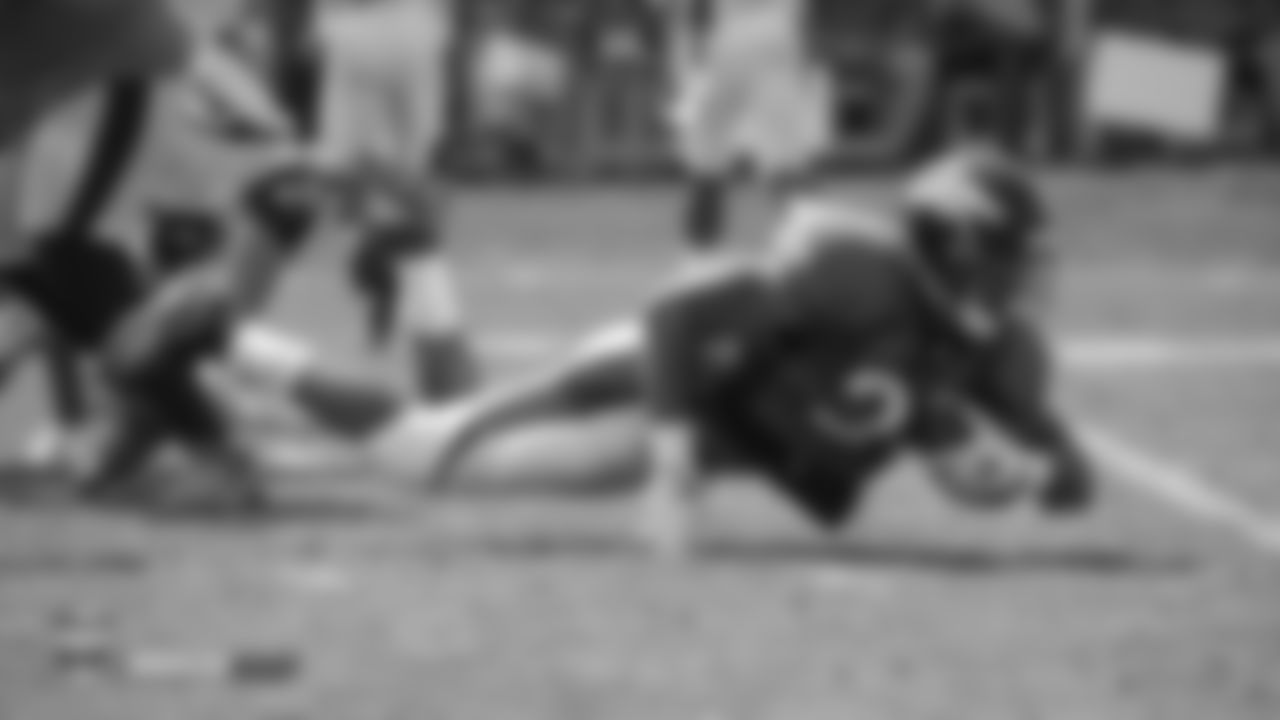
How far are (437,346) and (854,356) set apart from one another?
2.90 meters

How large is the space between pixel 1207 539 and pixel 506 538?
5.22 ft

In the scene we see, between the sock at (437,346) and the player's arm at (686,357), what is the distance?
102 inches

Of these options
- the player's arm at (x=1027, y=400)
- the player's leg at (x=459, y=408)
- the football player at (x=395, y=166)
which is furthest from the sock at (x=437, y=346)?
the player's arm at (x=1027, y=400)

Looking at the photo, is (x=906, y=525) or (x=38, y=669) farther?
(x=906, y=525)

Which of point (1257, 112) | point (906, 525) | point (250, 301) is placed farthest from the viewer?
point (1257, 112)

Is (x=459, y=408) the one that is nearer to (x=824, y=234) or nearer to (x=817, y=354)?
(x=817, y=354)

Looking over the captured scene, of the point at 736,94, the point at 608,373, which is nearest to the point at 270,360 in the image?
the point at 608,373

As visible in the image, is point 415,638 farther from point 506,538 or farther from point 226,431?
point 226,431

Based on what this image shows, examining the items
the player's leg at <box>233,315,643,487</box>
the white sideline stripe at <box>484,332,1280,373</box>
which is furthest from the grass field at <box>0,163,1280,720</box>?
the white sideline stripe at <box>484,332,1280,373</box>

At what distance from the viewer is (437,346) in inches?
440

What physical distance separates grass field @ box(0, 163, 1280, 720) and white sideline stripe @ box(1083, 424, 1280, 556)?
2 cm

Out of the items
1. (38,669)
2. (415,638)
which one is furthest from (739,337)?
(38,669)

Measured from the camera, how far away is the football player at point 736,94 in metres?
17.3

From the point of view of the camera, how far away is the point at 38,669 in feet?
22.4
